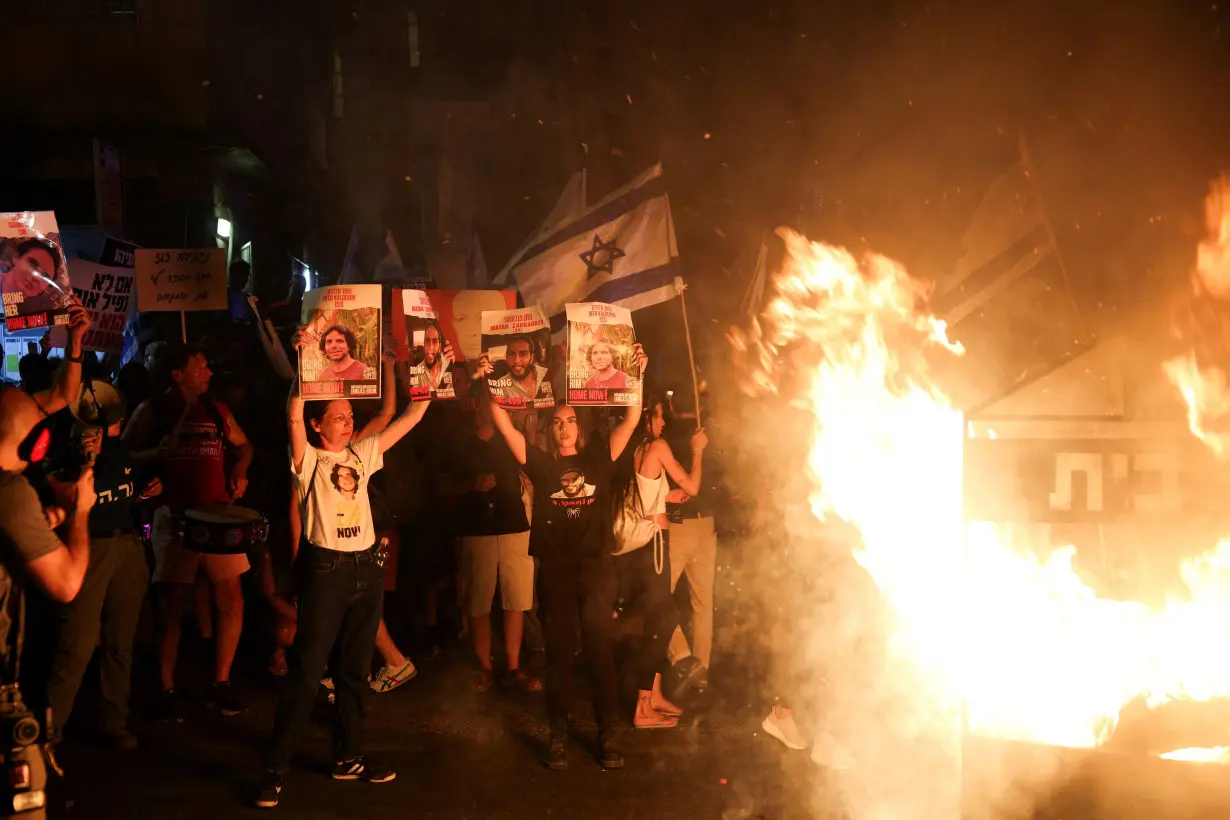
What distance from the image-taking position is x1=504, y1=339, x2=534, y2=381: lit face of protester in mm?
6395

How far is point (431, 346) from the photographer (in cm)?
615

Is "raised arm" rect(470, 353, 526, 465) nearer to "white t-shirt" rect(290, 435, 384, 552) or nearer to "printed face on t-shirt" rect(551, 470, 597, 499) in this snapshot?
"printed face on t-shirt" rect(551, 470, 597, 499)

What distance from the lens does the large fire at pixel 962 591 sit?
469cm

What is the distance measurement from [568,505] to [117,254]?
579 centimetres

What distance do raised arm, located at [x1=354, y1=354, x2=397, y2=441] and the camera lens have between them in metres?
2.51

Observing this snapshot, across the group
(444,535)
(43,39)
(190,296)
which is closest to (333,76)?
(43,39)

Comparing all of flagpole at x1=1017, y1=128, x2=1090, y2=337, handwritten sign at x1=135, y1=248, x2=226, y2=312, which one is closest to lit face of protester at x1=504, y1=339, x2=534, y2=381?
flagpole at x1=1017, y1=128, x2=1090, y2=337

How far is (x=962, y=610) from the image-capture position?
436cm

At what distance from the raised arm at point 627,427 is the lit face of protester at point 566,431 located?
26 centimetres

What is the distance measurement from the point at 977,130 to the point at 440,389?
15.3ft

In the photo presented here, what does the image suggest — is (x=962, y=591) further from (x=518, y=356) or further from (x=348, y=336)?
(x=348, y=336)

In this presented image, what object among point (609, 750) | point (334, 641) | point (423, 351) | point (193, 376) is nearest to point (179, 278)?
point (193, 376)

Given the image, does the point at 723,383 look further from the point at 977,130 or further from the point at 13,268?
the point at 13,268

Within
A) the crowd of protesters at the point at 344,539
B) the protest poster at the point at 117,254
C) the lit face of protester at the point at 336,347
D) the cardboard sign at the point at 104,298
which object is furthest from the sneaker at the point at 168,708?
the protest poster at the point at 117,254
